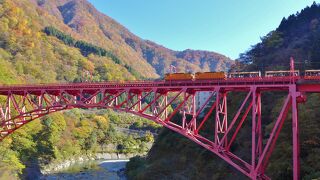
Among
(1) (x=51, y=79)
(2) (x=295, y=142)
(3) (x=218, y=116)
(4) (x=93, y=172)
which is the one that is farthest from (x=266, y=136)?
(1) (x=51, y=79)

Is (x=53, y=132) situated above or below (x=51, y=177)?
above

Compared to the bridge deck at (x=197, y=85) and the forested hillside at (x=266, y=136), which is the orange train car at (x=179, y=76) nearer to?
the bridge deck at (x=197, y=85)

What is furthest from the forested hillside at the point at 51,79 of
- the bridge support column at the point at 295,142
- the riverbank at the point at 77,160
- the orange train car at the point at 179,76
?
the bridge support column at the point at 295,142

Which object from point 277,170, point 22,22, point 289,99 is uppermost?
point 22,22

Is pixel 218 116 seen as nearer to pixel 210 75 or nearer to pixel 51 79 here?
pixel 210 75

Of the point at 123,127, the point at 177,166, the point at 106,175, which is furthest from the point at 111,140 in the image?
the point at 177,166

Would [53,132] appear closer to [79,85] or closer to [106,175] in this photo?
[106,175]

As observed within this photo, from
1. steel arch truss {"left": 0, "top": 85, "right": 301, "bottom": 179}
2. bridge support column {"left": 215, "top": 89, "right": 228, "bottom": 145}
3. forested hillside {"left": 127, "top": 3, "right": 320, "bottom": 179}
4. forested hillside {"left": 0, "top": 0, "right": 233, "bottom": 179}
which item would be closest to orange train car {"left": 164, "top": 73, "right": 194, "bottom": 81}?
steel arch truss {"left": 0, "top": 85, "right": 301, "bottom": 179}

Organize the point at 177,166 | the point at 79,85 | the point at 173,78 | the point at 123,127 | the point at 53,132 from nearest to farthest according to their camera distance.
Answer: the point at 173,78 < the point at 79,85 < the point at 177,166 < the point at 53,132 < the point at 123,127
